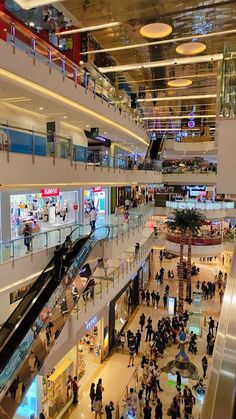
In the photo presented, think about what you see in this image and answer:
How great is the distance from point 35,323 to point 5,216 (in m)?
4.65

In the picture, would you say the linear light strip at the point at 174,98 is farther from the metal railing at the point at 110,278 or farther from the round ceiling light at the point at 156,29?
the metal railing at the point at 110,278

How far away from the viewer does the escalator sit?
24.4 ft

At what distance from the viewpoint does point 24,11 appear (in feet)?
37.8

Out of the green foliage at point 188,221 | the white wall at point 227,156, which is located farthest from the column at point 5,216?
the green foliage at point 188,221

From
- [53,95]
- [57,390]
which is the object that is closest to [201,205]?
[57,390]

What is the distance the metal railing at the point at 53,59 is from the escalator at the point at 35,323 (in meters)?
5.14

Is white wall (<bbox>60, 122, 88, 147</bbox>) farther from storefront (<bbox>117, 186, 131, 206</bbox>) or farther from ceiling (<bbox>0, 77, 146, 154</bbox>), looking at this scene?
storefront (<bbox>117, 186, 131, 206</bbox>)

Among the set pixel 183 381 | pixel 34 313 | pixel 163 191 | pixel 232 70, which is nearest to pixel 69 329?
pixel 34 313

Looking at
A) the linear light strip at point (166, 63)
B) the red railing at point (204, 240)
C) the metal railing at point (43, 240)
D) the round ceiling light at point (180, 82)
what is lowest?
the red railing at point (204, 240)

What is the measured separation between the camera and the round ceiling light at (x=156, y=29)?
418 inches

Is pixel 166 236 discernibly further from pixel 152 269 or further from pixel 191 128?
pixel 191 128

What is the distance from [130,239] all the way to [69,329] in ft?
21.4

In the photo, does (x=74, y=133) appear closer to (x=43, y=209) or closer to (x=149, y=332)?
(x=43, y=209)

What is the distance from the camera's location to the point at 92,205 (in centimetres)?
1953
